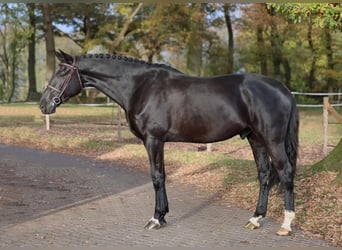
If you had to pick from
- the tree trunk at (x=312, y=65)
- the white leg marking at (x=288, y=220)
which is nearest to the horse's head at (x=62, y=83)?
the white leg marking at (x=288, y=220)


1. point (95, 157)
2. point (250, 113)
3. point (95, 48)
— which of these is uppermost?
point (95, 48)

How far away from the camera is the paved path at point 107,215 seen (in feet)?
15.4

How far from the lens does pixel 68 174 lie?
898 centimetres

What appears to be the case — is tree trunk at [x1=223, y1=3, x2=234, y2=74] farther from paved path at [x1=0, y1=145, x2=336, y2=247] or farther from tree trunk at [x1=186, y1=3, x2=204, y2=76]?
paved path at [x1=0, y1=145, x2=336, y2=247]

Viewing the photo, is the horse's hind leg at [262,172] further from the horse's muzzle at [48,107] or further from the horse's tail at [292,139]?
the horse's muzzle at [48,107]

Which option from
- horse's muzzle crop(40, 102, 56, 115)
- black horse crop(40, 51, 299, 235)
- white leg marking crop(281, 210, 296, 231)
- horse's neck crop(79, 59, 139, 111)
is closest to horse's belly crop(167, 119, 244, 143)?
black horse crop(40, 51, 299, 235)

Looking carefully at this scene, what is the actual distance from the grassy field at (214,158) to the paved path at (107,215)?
44 centimetres

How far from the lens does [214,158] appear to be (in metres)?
10.0

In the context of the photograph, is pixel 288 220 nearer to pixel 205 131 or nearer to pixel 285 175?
pixel 285 175

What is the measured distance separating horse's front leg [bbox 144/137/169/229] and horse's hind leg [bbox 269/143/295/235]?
1.22 metres

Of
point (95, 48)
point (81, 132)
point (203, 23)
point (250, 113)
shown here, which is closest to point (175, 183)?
point (250, 113)

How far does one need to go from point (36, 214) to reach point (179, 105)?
234 cm

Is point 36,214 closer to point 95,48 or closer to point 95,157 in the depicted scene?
point 95,157

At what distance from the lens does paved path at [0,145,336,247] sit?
185 inches
